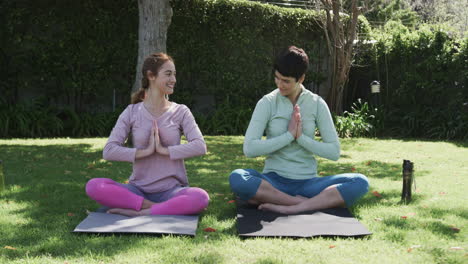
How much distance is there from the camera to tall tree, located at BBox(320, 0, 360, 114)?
11.4 meters

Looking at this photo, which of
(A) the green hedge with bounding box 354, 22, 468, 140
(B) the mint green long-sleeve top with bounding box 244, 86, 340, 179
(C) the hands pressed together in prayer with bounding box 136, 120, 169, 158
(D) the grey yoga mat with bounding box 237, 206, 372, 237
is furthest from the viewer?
(A) the green hedge with bounding box 354, 22, 468, 140

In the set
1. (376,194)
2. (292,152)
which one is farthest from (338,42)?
(292,152)

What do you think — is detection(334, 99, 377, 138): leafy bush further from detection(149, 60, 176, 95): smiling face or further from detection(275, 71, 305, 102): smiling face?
detection(149, 60, 176, 95): smiling face

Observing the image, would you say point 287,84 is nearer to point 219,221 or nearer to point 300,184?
point 300,184

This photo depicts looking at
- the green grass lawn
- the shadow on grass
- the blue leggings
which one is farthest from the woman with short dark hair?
the shadow on grass

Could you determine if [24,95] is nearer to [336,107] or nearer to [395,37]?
[336,107]

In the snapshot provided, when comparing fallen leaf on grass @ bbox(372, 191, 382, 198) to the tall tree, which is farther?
the tall tree

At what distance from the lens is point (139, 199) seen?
3.94 m

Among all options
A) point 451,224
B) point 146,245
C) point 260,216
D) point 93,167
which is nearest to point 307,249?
point 260,216

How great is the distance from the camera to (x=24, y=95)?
10.5 metres

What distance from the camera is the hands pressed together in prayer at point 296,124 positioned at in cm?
405

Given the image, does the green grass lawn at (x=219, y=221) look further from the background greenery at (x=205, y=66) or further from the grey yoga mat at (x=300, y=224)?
the background greenery at (x=205, y=66)

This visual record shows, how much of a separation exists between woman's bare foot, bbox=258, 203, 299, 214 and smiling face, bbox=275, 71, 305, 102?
3.11 feet

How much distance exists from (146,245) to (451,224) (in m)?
2.30
